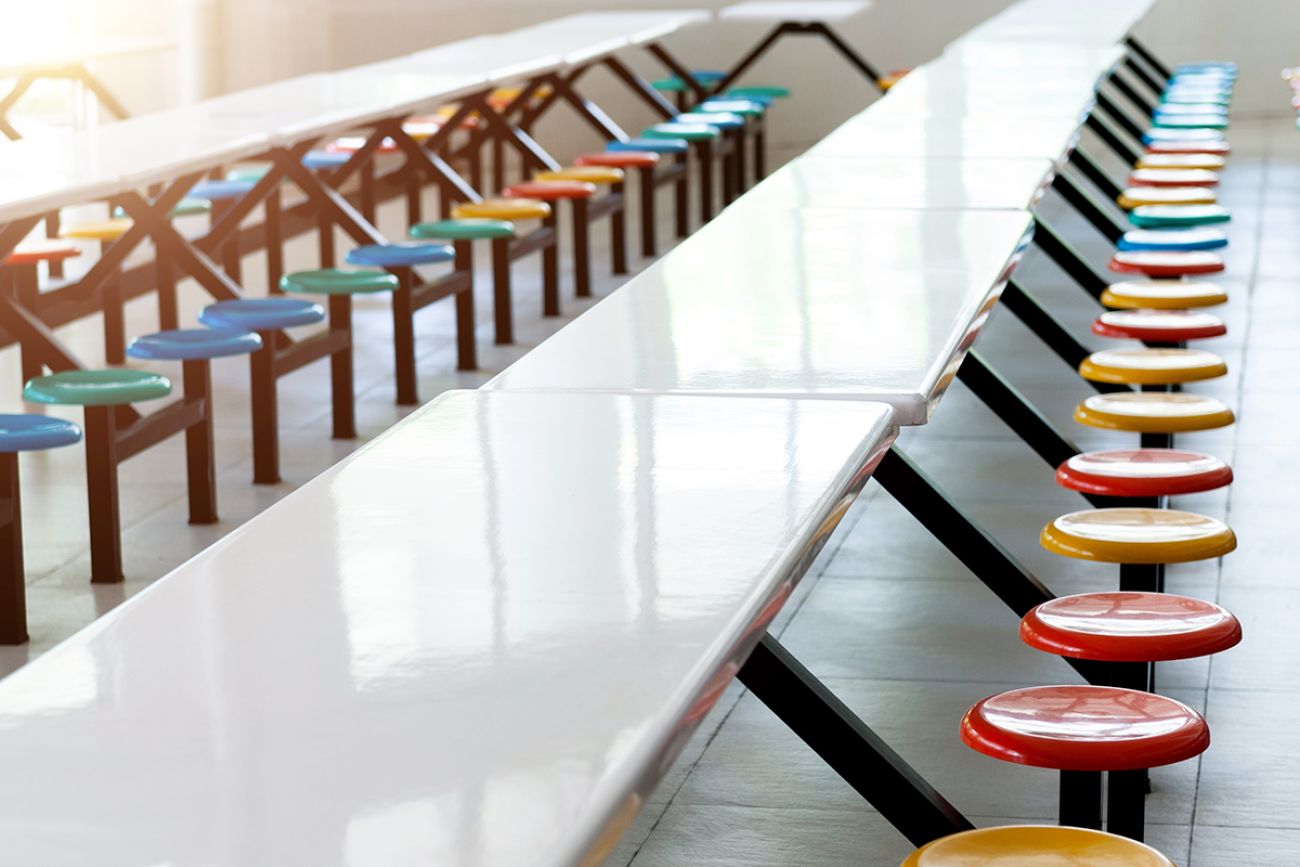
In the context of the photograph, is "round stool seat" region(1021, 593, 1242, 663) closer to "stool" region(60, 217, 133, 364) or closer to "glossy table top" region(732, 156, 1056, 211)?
"glossy table top" region(732, 156, 1056, 211)

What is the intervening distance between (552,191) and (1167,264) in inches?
97.1

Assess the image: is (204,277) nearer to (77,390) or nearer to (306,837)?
(77,390)

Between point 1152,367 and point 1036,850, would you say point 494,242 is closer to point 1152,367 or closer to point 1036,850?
point 1152,367

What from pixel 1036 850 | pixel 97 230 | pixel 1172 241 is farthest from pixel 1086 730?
pixel 97 230

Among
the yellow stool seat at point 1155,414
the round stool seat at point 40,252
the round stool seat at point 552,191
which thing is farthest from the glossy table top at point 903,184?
the round stool seat at point 40,252

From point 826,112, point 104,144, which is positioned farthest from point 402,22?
point 104,144

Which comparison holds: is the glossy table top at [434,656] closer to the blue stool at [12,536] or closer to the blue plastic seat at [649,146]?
the blue stool at [12,536]

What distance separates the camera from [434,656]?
1438 mm

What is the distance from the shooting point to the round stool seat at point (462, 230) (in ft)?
18.3

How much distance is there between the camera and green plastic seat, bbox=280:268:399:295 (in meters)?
4.76

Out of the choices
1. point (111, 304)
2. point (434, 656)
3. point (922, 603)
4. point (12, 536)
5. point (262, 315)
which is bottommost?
point (922, 603)

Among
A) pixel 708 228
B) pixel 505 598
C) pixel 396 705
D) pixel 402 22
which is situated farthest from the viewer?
pixel 402 22

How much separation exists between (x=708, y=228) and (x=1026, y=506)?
1137 millimetres

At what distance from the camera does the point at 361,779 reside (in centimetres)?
122
